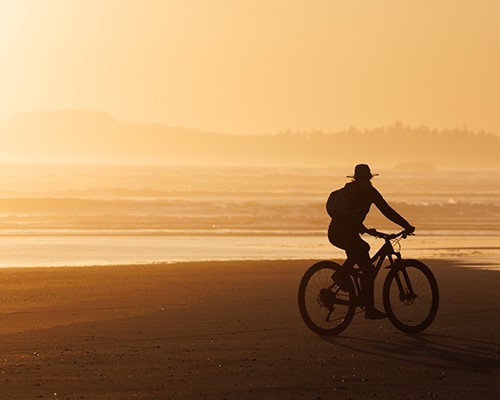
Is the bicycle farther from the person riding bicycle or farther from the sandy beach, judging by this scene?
the sandy beach

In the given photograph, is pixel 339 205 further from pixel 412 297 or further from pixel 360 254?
pixel 412 297

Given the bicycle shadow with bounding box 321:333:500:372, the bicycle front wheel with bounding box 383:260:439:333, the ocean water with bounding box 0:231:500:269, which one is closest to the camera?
the bicycle shadow with bounding box 321:333:500:372

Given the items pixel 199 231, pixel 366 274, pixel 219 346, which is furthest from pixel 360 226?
pixel 199 231

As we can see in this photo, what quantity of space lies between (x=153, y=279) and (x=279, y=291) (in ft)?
8.48

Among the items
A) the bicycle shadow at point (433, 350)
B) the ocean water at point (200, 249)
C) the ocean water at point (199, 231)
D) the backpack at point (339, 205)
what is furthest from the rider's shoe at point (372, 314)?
the ocean water at point (199, 231)

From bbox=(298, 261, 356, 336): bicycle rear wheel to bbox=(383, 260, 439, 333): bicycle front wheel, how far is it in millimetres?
437

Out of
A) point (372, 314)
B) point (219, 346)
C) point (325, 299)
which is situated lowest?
point (219, 346)

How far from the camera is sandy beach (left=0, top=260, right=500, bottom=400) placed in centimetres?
850

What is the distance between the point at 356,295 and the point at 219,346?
6.14 feet

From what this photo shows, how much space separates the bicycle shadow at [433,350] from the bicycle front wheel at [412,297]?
20cm

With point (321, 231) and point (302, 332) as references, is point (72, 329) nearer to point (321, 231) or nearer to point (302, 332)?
point (302, 332)

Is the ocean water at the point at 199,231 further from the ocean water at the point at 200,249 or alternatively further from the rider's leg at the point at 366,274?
the rider's leg at the point at 366,274

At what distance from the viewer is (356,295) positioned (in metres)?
11.7

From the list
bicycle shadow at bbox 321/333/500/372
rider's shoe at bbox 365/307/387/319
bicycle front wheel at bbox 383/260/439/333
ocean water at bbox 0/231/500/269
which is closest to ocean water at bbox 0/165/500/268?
ocean water at bbox 0/231/500/269
